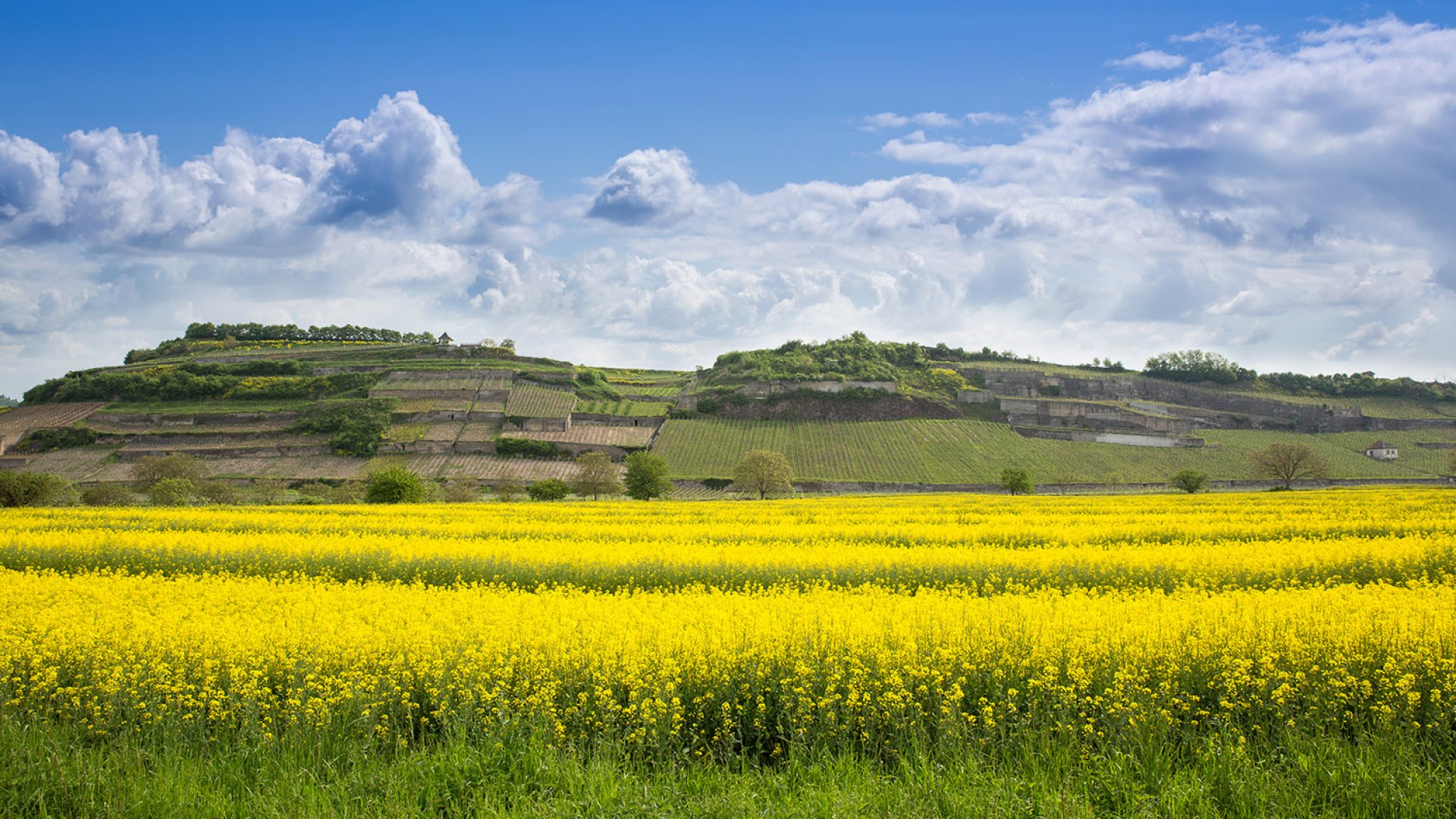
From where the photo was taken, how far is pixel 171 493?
4134 cm

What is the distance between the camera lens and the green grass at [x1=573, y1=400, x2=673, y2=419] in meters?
97.5

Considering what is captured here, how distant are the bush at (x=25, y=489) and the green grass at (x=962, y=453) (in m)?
47.6

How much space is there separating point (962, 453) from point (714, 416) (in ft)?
99.5

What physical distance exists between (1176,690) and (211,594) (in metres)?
13.2

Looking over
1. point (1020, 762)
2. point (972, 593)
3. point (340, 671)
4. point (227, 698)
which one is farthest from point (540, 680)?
point (972, 593)

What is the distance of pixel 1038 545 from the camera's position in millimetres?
20047

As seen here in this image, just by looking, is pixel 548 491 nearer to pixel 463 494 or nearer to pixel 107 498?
pixel 463 494

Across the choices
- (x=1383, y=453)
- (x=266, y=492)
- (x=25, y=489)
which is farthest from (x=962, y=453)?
(x=25, y=489)

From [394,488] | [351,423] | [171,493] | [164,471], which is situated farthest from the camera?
[351,423]

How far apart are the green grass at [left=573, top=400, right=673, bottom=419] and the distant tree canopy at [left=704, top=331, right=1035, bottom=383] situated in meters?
12.3

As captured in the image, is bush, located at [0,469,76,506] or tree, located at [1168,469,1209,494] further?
tree, located at [1168,469,1209,494]

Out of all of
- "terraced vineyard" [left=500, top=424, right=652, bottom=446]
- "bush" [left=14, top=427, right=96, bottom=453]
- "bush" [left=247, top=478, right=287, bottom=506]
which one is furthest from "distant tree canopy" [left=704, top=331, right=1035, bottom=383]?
"bush" [left=14, top=427, right=96, bottom=453]

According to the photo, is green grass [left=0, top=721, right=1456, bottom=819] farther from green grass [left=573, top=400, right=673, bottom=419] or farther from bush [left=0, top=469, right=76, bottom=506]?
green grass [left=573, top=400, right=673, bottom=419]

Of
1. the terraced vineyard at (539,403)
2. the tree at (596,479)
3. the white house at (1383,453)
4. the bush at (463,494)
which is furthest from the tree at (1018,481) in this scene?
the white house at (1383,453)
